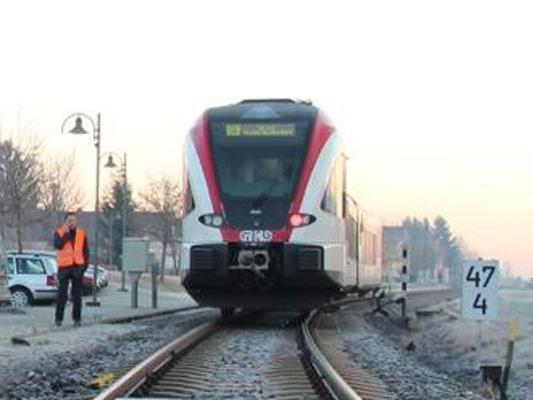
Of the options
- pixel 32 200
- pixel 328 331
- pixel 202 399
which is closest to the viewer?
pixel 202 399

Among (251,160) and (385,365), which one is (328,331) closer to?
(251,160)

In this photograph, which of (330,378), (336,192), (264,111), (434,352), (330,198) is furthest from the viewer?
(434,352)

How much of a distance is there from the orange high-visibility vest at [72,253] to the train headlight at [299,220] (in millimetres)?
3551

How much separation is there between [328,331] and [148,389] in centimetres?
977

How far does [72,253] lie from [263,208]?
3319 mm

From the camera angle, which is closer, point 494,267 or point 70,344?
point 494,267

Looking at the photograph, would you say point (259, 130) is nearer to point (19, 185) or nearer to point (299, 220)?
point (299, 220)

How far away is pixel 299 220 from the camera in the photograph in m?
16.6

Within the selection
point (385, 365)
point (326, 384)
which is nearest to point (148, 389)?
point (326, 384)

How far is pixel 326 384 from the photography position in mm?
10039

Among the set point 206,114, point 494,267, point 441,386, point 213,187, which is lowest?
point 441,386

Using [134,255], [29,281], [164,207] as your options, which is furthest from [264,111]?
[164,207]

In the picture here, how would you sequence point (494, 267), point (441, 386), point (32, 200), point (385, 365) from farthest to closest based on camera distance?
1. point (32, 200)
2. point (385, 365)
3. point (494, 267)
4. point (441, 386)

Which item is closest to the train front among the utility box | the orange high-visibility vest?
the orange high-visibility vest
